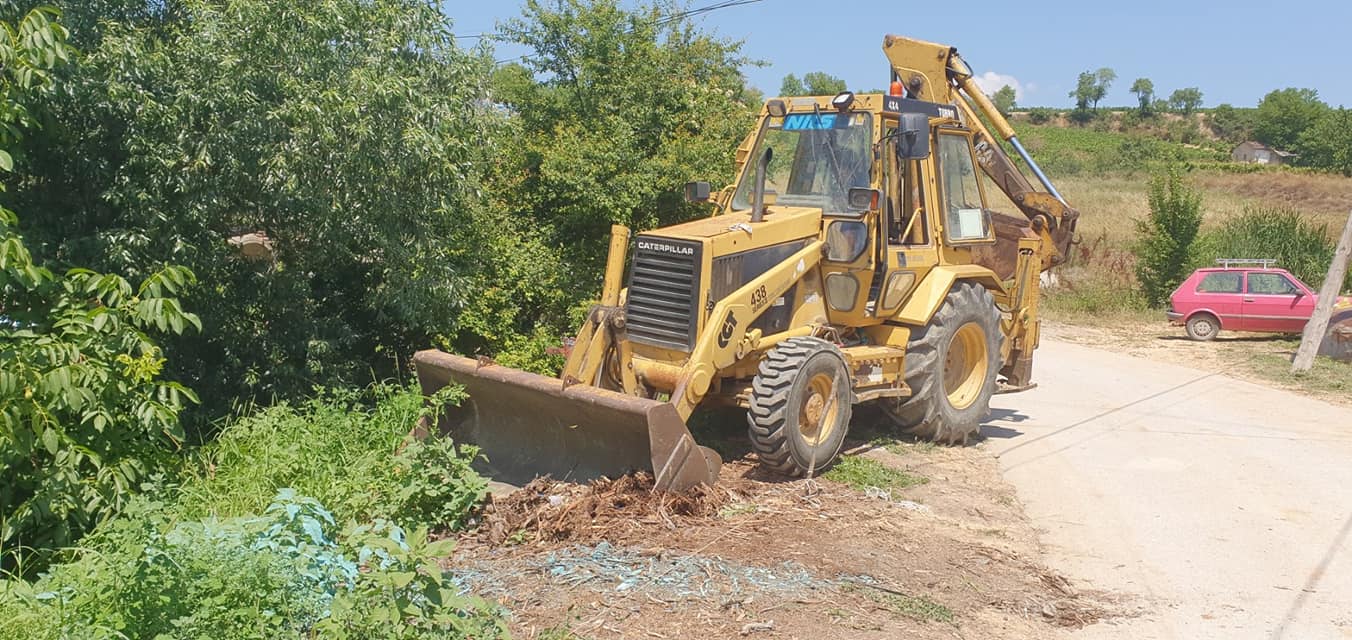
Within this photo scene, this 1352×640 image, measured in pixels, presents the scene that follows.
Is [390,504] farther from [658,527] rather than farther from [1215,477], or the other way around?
Result: [1215,477]

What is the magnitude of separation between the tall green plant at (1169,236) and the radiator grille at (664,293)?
16725 millimetres

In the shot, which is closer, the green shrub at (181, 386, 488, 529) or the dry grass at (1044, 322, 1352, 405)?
the green shrub at (181, 386, 488, 529)

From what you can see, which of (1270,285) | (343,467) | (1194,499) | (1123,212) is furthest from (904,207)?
(1123,212)

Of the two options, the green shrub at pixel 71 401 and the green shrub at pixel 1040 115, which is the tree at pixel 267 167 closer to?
the green shrub at pixel 71 401

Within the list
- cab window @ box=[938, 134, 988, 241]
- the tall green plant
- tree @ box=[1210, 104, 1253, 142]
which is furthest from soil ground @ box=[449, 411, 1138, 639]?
tree @ box=[1210, 104, 1253, 142]

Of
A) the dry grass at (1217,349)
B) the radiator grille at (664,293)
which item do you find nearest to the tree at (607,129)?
the radiator grille at (664,293)

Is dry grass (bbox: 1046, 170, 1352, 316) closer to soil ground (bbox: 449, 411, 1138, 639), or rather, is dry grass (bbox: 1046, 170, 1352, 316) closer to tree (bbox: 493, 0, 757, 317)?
tree (bbox: 493, 0, 757, 317)

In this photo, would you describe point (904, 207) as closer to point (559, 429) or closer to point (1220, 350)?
point (559, 429)

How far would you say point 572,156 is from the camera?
1099cm

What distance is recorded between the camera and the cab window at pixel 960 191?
29.5ft

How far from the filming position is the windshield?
8.38 m

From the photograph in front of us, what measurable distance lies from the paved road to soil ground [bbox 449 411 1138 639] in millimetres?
341

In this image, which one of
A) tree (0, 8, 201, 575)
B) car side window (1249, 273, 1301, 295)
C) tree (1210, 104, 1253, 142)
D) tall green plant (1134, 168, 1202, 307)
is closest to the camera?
tree (0, 8, 201, 575)

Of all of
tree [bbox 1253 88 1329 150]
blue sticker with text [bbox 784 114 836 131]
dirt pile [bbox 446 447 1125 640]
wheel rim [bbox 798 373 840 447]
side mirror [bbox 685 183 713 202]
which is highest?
tree [bbox 1253 88 1329 150]
